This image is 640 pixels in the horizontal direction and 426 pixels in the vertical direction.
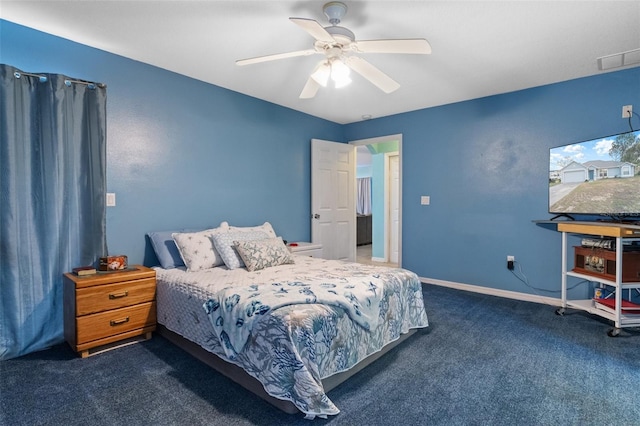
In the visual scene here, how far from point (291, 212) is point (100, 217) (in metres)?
2.35

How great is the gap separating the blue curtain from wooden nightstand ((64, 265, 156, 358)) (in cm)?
17

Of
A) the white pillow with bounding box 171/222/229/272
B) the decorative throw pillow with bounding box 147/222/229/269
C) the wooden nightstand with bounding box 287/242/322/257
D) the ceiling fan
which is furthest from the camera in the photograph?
the wooden nightstand with bounding box 287/242/322/257

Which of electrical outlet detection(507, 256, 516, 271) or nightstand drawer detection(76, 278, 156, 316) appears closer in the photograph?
nightstand drawer detection(76, 278, 156, 316)

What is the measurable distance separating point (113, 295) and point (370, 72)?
2600mm

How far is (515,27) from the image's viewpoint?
2393mm

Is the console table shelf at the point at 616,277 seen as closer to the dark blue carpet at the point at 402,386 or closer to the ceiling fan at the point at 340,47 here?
the dark blue carpet at the point at 402,386

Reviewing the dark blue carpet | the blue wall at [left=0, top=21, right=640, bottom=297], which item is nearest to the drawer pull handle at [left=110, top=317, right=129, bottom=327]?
the dark blue carpet

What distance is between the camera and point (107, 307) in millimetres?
2404

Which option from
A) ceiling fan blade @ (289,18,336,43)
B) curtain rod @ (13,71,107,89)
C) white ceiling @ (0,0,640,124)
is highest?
white ceiling @ (0,0,640,124)

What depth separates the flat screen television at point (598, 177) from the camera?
2.78 meters

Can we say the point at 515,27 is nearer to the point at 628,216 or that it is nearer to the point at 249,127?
the point at 628,216

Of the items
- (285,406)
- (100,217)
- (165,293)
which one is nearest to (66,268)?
(100,217)

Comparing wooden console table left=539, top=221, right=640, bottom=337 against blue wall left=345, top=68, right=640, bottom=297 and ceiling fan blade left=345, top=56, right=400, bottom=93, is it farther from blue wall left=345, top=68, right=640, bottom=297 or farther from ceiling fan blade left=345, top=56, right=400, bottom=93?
ceiling fan blade left=345, top=56, right=400, bottom=93

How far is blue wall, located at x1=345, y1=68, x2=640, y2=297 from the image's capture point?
11.1 feet
